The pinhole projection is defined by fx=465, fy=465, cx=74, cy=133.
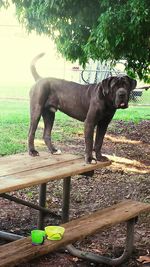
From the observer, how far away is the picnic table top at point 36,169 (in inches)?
130

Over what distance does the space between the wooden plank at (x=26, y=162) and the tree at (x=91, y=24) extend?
1.72 meters

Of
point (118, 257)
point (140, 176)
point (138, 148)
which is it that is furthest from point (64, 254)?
point (138, 148)

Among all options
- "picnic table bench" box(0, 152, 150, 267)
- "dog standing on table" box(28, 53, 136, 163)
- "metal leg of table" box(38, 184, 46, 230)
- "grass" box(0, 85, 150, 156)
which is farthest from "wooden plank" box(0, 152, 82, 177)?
"grass" box(0, 85, 150, 156)

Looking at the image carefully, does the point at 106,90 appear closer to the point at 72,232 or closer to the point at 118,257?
the point at 72,232

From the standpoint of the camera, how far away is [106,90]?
396 cm

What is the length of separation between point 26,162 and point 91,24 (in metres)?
2.62

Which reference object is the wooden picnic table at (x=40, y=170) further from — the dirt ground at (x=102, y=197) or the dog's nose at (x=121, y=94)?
the dog's nose at (x=121, y=94)

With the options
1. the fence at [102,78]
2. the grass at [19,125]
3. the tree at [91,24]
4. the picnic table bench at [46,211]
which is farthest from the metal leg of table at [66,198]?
the fence at [102,78]

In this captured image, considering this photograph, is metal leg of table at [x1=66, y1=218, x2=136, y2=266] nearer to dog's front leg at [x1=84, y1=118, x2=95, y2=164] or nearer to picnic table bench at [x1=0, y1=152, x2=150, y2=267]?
picnic table bench at [x1=0, y1=152, x2=150, y2=267]

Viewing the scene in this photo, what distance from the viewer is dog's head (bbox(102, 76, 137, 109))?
3846 millimetres

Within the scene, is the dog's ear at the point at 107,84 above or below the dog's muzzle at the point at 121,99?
above

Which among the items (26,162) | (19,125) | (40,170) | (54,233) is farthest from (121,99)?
(19,125)

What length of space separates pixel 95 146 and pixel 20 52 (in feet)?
61.9

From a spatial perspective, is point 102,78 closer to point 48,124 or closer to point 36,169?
point 48,124
